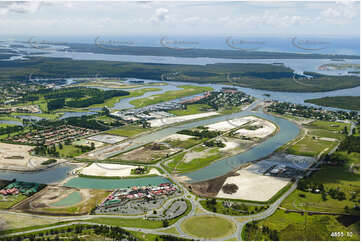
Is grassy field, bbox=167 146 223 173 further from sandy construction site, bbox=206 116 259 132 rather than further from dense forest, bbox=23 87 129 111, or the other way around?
dense forest, bbox=23 87 129 111

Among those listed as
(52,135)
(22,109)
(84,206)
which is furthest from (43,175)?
(22,109)

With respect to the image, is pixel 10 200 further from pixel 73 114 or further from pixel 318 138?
pixel 318 138

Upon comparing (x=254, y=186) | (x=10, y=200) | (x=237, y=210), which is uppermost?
(x=254, y=186)

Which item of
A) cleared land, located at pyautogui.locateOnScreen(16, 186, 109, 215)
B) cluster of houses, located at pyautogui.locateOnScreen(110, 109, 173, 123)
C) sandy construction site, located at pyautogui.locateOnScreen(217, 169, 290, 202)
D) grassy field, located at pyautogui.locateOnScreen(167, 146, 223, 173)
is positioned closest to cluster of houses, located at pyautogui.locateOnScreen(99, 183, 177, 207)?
cleared land, located at pyautogui.locateOnScreen(16, 186, 109, 215)

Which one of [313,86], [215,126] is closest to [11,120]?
[215,126]

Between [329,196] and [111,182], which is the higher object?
[329,196]

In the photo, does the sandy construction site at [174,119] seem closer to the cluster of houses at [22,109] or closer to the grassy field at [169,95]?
the grassy field at [169,95]

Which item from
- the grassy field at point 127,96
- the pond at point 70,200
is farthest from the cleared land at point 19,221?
the grassy field at point 127,96
